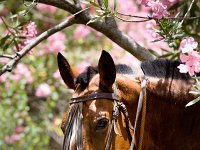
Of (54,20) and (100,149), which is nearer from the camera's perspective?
(100,149)

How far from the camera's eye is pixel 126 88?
3422 mm

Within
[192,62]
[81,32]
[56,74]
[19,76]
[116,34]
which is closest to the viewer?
[192,62]

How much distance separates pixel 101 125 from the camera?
128 inches

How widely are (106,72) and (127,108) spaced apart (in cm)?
23

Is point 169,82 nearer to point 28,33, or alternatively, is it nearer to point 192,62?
point 192,62

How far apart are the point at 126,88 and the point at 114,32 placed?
0.91 metres

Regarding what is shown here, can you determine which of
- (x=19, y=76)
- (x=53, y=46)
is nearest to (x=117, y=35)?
(x=19, y=76)

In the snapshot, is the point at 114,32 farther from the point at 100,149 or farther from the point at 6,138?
the point at 6,138

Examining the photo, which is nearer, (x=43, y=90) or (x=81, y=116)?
(x=81, y=116)

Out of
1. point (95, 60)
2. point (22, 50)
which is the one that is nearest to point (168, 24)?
point (22, 50)

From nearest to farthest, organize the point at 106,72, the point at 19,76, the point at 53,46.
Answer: the point at 106,72 < the point at 19,76 < the point at 53,46

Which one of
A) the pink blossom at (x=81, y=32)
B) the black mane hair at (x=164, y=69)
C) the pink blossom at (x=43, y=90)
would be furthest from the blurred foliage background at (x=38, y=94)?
the black mane hair at (x=164, y=69)

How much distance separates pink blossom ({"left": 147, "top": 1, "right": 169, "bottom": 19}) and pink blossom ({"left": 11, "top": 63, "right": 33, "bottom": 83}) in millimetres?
4185

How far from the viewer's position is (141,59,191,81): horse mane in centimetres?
357
